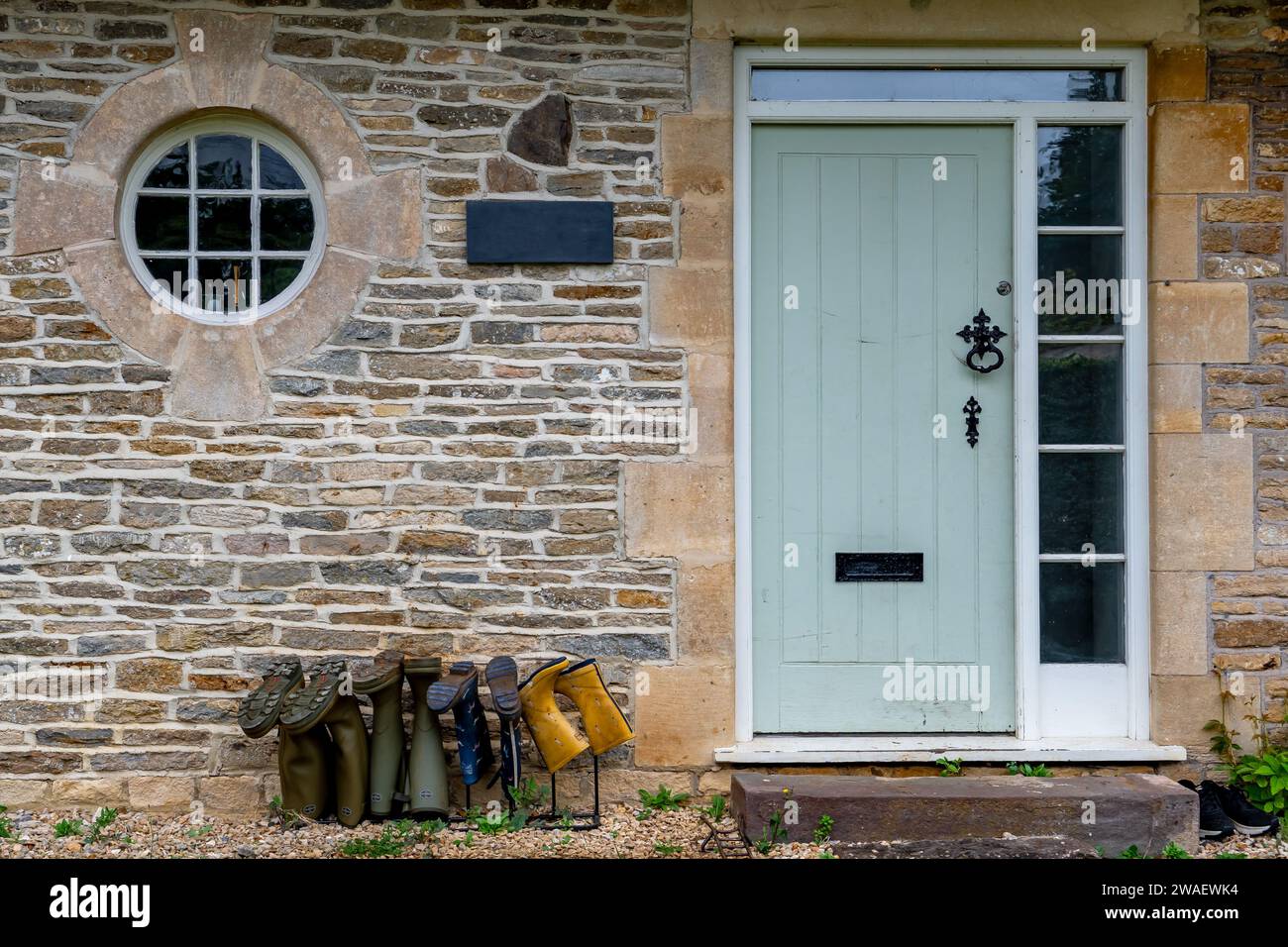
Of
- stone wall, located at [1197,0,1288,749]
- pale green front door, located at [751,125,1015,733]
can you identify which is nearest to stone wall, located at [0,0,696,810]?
pale green front door, located at [751,125,1015,733]

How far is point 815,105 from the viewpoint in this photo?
175 inches

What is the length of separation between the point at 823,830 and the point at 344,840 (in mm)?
1785

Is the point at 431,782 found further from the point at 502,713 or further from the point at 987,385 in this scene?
the point at 987,385

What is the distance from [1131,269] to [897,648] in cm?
184

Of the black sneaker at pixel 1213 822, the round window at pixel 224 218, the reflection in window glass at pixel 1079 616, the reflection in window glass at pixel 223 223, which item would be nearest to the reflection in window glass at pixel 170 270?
the round window at pixel 224 218

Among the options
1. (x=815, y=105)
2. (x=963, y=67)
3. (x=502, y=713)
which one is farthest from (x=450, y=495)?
(x=963, y=67)

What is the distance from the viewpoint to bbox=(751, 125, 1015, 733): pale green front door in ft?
14.7

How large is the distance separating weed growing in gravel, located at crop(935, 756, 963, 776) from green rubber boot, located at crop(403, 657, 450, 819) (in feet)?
6.41

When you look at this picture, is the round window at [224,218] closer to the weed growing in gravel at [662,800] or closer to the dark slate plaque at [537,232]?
the dark slate plaque at [537,232]

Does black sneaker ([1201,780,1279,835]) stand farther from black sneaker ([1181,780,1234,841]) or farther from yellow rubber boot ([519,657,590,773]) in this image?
yellow rubber boot ([519,657,590,773])

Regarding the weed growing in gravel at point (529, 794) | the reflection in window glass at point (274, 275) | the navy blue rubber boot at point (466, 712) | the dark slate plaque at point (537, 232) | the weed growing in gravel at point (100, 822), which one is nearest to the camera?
the navy blue rubber boot at point (466, 712)

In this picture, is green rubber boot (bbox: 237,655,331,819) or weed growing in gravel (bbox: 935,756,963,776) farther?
weed growing in gravel (bbox: 935,756,963,776)

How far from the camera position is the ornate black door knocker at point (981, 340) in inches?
176

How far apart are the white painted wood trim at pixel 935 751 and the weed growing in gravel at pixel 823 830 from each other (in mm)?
364
